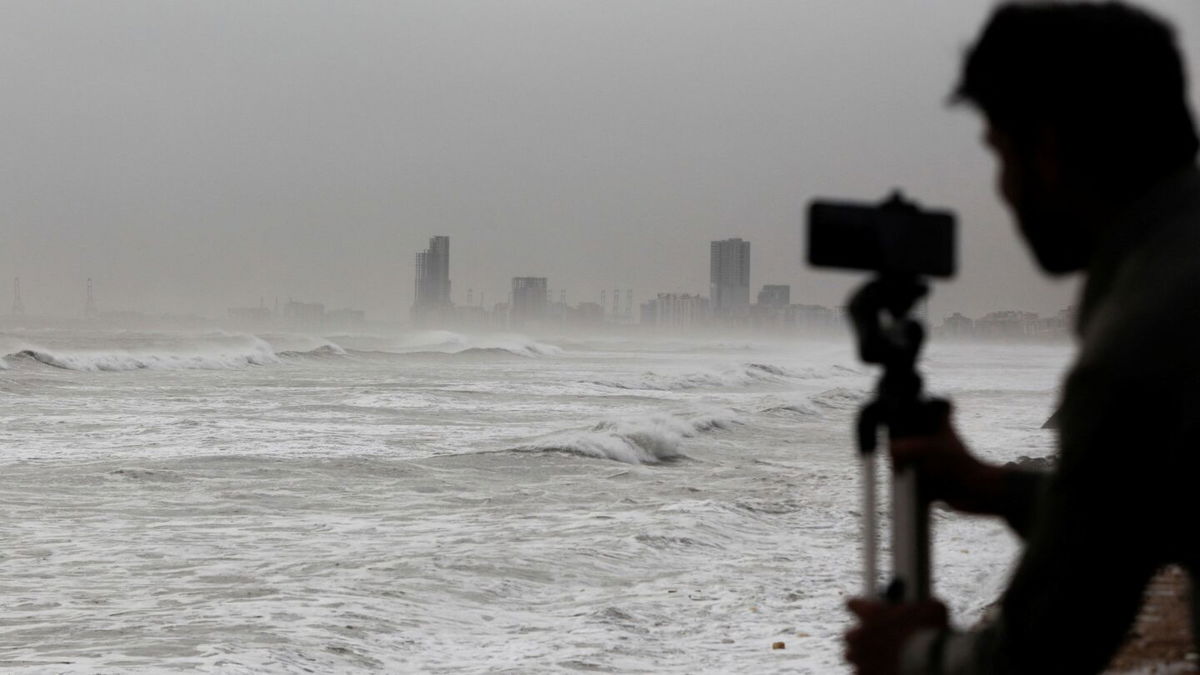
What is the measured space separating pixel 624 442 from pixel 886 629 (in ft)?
50.3

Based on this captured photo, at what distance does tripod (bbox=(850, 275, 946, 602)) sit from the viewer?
133cm

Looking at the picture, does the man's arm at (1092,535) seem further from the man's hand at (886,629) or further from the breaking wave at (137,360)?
the breaking wave at (137,360)

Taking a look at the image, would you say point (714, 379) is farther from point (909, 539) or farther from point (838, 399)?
point (909, 539)

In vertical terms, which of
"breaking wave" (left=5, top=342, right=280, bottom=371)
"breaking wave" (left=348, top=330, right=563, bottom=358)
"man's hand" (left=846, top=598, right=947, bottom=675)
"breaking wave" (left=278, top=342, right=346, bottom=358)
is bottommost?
"breaking wave" (left=348, top=330, right=563, bottom=358)

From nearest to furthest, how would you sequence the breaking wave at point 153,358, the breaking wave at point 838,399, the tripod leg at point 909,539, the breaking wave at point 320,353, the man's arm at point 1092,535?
1. the man's arm at point 1092,535
2. the tripod leg at point 909,539
3. the breaking wave at point 838,399
4. the breaking wave at point 153,358
5. the breaking wave at point 320,353

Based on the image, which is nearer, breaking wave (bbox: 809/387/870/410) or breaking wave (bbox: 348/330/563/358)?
breaking wave (bbox: 809/387/870/410)

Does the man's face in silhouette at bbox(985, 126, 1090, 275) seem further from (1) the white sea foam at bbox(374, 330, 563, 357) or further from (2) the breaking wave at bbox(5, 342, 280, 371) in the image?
(1) the white sea foam at bbox(374, 330, 563, 357)

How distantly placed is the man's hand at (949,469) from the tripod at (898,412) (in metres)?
0.01

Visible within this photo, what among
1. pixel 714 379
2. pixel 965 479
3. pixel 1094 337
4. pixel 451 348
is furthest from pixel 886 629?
pixel 451 348

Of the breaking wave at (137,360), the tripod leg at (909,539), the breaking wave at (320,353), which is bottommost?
the breaking wave at (320,353)

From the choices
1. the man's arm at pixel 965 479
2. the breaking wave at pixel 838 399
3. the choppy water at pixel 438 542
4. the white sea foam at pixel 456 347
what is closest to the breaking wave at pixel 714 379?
the breaking wave at pixel 838 399

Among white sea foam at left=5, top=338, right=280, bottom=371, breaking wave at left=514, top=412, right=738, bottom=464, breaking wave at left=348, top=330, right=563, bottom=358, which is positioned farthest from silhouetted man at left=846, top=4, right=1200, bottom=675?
breaking wave at left=348, top=330, right=563, bottom=358

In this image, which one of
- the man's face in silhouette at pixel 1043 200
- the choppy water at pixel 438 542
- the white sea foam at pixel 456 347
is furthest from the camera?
the white sea foam at pixel 456 347

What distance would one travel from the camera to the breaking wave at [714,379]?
1490 inches
